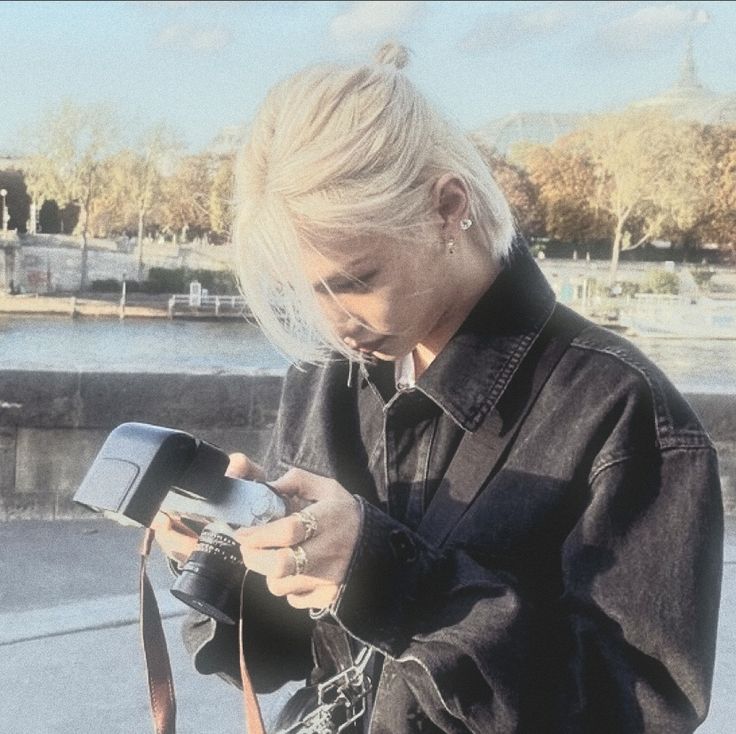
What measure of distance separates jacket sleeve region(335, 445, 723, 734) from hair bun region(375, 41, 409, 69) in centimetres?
51

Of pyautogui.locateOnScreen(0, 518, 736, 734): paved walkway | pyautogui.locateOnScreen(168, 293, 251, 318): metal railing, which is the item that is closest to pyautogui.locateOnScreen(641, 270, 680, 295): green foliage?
pyautogui.locateOnScreen(168, 293, 251, 318): metal railing

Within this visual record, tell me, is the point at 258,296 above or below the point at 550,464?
above

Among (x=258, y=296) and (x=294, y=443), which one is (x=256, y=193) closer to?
(x=258, y=296)

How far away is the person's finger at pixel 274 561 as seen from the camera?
1.01 m

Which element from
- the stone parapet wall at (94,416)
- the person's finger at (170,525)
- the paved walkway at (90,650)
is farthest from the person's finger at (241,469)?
the stone parapet wall at (94,416)

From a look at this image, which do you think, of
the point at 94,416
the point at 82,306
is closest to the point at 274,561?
the point at 94,416

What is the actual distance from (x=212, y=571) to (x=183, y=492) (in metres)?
0.10

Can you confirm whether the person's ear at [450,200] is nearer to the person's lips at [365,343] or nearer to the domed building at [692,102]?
the person's lips at [365,343]

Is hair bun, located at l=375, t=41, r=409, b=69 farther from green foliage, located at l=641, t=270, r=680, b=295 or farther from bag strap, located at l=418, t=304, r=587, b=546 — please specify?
green foliage, located at l=641, t=270, r=680, b=295

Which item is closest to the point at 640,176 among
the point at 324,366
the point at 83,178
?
the point at 83,178

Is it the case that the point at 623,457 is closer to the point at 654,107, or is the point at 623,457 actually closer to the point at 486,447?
the point at 486,447

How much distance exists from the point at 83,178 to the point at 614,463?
6.32 metres

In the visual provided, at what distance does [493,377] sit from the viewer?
118 centimetres

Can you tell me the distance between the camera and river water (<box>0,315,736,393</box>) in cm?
480
